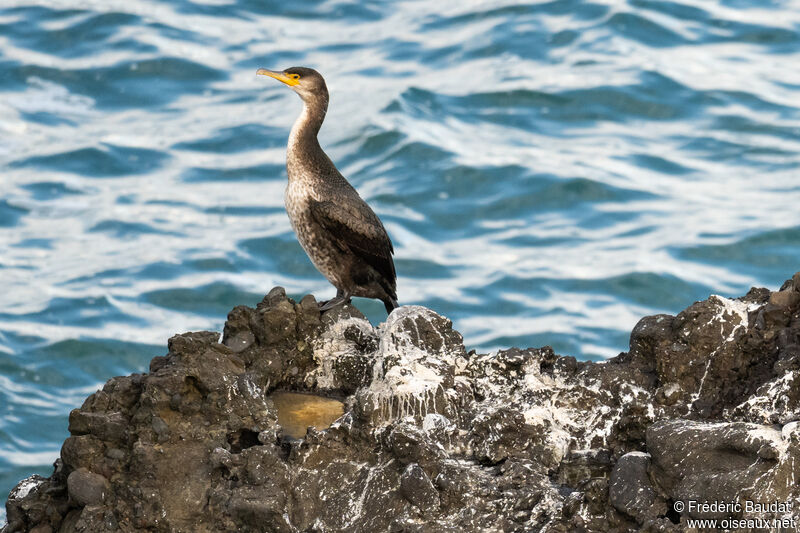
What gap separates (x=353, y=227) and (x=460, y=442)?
7.06 feet

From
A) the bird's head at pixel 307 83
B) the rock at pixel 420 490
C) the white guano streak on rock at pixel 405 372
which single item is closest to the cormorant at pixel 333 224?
the bird's head at pixel 307 83

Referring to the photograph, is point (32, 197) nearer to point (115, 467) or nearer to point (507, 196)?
point (507, 196)

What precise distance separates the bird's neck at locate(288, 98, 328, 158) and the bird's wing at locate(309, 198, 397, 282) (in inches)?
12.3

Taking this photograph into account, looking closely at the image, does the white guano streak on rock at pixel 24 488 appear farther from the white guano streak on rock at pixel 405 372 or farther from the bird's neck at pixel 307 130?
the bird's neck at pixel 307 130

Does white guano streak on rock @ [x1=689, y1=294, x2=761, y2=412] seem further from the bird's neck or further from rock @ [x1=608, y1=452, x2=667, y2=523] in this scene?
the bird's neck

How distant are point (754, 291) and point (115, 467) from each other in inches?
107

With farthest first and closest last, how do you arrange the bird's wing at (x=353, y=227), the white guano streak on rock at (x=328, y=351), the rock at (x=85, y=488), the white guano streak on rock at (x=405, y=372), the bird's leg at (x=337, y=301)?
1. the bird's wing at (x=353, y=227)
2. the bird's leg at (x=337, y=301)
3. the white guano streak on rock at (x=328, y=351)
4. the white guano streak on rock at (x=405, y=372)
5. the rock at (x=85, y=488)

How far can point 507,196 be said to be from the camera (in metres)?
18.6

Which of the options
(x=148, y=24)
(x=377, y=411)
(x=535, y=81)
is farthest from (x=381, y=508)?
(x=148, y=24)

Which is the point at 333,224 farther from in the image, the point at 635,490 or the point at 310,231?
the point at 635,490

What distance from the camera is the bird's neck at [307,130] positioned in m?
7.54

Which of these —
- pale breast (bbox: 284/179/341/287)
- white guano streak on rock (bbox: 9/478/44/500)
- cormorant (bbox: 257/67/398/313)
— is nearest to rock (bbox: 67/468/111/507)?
white guano streak on rock (bbox: 9/478/44/500)

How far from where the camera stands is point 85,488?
5270mm

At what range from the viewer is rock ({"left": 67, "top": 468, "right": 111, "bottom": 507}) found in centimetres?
527
